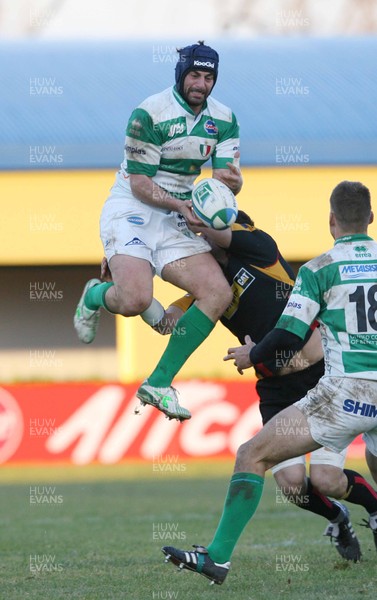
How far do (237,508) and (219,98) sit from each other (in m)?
14.8

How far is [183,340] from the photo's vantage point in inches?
276

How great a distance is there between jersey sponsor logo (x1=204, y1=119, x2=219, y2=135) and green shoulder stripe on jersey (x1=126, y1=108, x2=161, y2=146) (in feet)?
1.08

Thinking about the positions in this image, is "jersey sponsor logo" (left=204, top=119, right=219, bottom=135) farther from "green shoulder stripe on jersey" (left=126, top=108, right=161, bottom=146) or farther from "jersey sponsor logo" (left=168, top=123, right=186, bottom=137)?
"green shoulder stripe on jersey" (left=126, top=108, right=161, bottom=146)

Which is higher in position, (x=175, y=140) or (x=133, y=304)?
(x=175, y=140)

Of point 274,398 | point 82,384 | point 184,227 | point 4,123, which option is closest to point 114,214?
point 184,227

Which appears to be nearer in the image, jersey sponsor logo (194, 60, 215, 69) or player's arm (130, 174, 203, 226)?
jersey sponsor logo (194, 60, 215, 69)

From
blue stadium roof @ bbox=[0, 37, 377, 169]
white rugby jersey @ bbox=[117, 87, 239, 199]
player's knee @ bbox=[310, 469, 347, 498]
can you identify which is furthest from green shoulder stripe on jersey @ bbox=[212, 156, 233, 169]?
blue stadium roof @ bbox=[0, 37, 377, 169]

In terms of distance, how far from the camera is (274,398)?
7.16m

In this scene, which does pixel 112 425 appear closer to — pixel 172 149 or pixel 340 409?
pixel 172 149

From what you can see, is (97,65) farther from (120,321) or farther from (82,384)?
(82,384)

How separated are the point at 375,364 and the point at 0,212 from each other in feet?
45.7

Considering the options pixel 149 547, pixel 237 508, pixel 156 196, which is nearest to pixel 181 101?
pixel 156 196

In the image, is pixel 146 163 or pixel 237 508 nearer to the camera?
pixel 237 508

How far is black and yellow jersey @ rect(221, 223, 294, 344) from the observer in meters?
6.89
